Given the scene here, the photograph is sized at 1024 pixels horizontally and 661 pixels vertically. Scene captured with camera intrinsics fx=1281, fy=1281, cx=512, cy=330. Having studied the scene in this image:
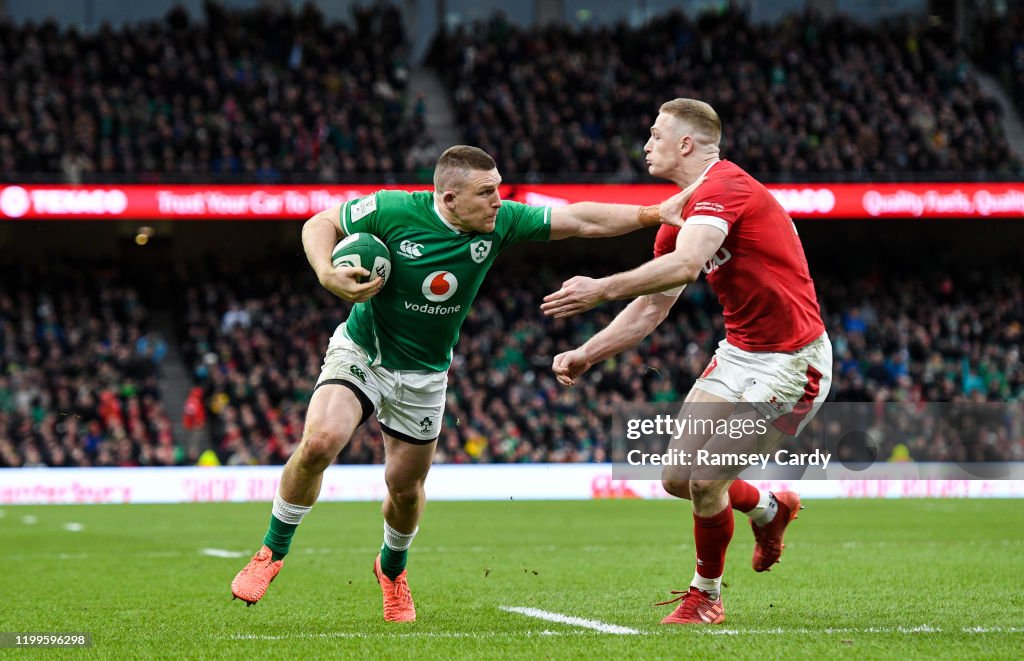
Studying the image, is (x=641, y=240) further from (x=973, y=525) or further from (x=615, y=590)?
(x=615, y=590)

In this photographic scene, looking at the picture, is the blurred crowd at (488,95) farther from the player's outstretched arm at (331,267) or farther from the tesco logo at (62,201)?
the player's outstretched arm at (331,267)

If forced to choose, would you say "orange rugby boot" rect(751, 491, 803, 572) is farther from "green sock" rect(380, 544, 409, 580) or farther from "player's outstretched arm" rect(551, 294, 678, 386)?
"green sock" rect(380, 544, 409, 580)

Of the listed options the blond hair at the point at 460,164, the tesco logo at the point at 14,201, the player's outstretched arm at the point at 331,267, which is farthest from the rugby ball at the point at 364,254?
the tesco logo at the point at 14,201

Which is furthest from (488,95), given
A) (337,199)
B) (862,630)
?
(862,630)

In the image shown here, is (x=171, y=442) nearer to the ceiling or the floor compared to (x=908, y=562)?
nearer to the floor

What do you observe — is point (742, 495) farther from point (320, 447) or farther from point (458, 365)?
point (458, 365)

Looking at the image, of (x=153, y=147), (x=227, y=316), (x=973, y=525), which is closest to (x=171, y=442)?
(x=227, y=316)

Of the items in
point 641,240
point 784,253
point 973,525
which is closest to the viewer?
point 784,253

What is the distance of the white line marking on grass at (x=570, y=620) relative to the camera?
624cm

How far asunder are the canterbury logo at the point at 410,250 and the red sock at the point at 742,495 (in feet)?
7.30

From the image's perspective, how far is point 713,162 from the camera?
6.64 m

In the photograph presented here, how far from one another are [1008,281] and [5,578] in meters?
25.3

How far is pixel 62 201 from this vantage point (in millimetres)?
25703

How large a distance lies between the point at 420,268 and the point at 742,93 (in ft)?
79.4
